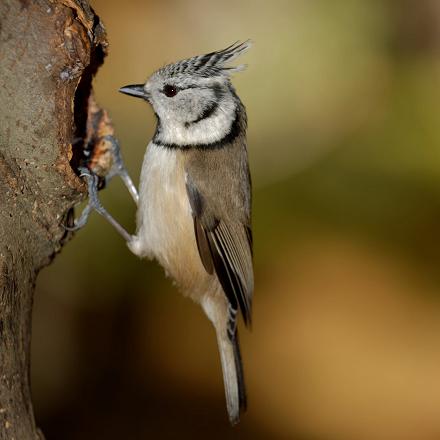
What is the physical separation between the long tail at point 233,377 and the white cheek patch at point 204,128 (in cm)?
89

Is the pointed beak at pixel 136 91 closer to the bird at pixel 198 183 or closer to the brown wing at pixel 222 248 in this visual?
the bird at pixel 198 183

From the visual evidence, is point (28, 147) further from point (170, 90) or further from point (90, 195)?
point (170, 90)

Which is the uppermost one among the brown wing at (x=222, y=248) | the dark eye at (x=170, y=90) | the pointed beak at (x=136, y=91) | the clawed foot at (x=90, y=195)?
the pointed beak at (x=136, y=91)

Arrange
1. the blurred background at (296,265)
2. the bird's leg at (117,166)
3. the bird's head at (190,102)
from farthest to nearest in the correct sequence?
the blurred background at (296,265) < the bird's leg at (117,166) < the bird's head at (190,102)

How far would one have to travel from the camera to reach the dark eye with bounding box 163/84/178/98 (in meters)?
2.88

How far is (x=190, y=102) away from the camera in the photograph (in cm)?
288

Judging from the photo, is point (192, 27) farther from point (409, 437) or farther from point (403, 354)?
point (409, 437)

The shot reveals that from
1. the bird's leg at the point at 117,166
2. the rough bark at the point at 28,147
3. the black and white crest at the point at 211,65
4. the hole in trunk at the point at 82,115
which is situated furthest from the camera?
the bird's leg at the point at 117,166

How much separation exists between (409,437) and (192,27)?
299 centimetres

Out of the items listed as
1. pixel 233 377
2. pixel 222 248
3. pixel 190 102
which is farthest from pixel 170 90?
pixel 233 377

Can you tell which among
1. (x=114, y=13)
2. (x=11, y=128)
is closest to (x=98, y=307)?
(x=114, y=13)

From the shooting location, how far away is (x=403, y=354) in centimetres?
456

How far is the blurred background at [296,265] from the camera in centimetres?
418

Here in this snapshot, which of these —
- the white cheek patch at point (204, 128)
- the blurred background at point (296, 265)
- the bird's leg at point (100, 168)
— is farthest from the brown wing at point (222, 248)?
the blurred background at point (296, 265)
